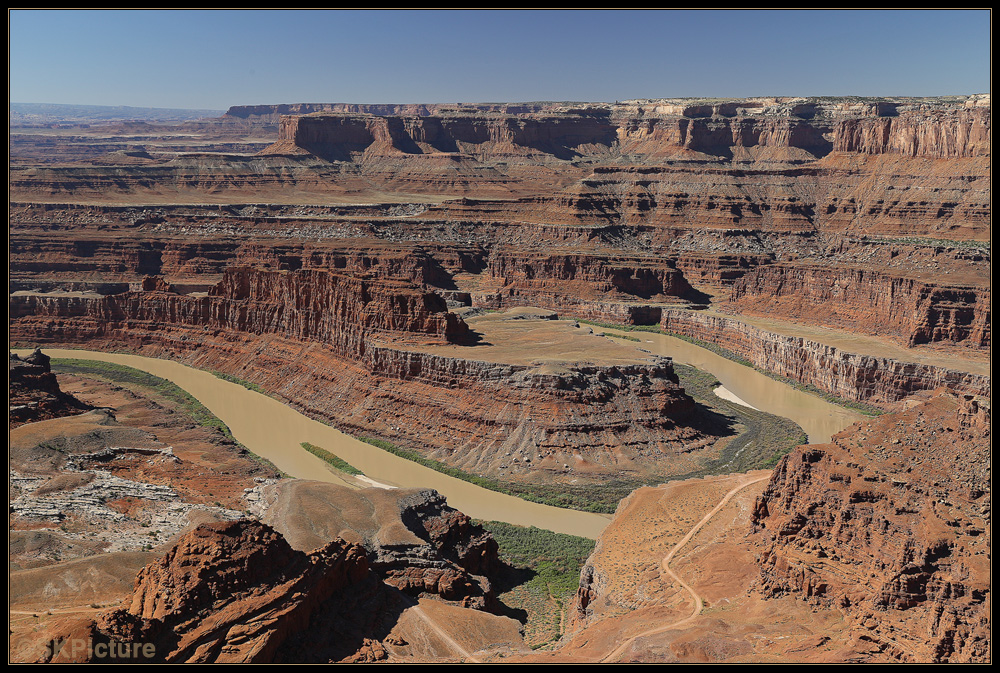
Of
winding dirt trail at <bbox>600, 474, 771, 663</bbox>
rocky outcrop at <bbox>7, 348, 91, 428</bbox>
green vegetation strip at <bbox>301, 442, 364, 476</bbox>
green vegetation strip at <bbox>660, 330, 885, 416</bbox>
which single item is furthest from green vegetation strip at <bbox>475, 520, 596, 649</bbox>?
green vegetation strip at <bbox>660, 330, 885, 416</bbox>

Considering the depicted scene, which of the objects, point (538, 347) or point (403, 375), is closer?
point (403, 375)

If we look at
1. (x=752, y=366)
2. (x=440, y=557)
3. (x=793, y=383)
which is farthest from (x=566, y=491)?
(x=752, y=366)

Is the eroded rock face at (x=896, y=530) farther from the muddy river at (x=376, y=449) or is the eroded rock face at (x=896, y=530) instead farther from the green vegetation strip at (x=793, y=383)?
the green vegetation strip at (x=793, y=383)

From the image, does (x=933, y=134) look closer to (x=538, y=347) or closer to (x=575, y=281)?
(x=575, y=281)

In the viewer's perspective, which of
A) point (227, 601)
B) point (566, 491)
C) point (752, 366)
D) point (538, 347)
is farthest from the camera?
point (752, 366)

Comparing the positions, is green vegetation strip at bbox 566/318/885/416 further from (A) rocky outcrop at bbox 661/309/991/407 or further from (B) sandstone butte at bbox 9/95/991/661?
(B) sandstone butte at bbox 9/95/991/661

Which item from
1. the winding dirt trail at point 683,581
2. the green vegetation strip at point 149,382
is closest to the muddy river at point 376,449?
the green vegetation strip at point 149,382
